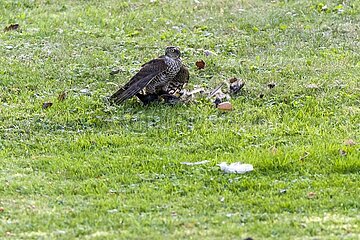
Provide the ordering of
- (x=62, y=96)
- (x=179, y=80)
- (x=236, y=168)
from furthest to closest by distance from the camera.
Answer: (x=62, y=96)
(x=179, y=80)
(x=236, y=168)

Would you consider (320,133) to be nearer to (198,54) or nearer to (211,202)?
(211,202)

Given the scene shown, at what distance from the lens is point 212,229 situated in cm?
601

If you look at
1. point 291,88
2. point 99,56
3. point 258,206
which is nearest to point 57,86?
point 99,56

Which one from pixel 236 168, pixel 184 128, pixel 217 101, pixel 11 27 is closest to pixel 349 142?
pixel 236 168

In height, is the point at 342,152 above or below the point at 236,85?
above

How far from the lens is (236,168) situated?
7457mm

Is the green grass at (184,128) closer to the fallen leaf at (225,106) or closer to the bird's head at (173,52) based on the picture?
the fallen leaf at (225,106)

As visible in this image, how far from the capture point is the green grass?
6.37 meters

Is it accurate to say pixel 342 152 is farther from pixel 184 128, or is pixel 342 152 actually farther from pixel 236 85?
pixel 236 85

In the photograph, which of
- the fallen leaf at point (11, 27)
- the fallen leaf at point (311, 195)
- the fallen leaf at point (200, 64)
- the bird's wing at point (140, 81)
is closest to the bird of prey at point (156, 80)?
the bird's wing at point (140, 81)

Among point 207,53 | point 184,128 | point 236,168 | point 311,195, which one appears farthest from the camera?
point 207,53

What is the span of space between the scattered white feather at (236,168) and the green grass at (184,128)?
4.2 inches

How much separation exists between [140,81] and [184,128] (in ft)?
3.50

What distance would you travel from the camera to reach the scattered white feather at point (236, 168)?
7.41 meters
